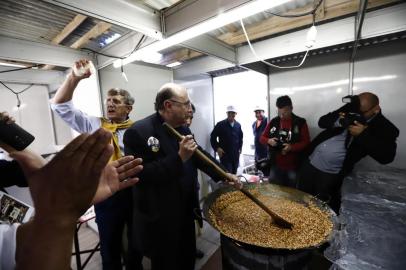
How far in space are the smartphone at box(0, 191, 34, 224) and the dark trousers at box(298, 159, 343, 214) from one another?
7.32 feet

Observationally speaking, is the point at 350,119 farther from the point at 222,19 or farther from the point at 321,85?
the point at 222,19

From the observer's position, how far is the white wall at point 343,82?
202 cm

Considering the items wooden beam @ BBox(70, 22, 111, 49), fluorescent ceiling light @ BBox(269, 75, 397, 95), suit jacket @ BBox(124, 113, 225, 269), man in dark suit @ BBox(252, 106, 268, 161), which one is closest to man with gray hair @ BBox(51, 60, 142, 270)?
suit jacket @ BBox(124, 113, 225, 269)

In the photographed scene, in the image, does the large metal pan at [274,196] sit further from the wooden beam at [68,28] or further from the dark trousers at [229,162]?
the wooden beam at [68,28]

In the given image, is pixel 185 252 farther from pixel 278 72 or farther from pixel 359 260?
pixel 278 72

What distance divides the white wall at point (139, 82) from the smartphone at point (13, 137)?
4.84 ft

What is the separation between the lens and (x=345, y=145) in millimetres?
1885

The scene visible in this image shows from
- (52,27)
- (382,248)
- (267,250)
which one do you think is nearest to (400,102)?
(382,248)

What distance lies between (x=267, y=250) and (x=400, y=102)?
7.22 ft

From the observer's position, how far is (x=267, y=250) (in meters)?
1.00

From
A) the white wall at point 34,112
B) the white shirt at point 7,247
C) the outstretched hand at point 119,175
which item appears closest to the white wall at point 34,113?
the white wall at point 34,112

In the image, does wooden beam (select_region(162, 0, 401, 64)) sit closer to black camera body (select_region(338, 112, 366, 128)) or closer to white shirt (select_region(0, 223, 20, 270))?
black camera body (select_region(338, 112, 366, 128))

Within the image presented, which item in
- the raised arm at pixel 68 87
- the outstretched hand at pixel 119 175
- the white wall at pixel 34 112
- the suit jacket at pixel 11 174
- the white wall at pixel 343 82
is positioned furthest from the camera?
the white wall at pixel 34 112

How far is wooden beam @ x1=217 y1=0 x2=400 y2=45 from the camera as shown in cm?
155
